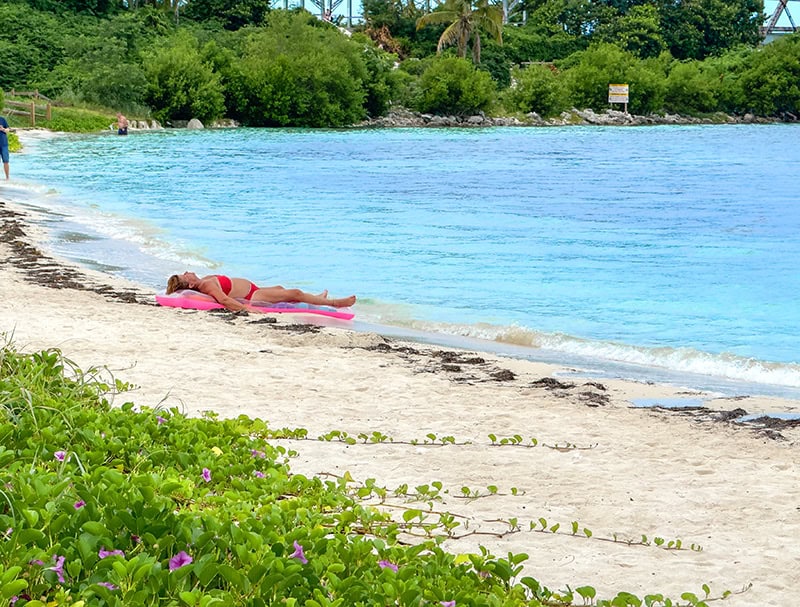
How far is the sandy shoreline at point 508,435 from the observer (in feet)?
15.0

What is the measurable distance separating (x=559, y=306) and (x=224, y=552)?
10822mm

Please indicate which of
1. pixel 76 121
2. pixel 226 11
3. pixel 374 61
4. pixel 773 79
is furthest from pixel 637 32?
pixel 76 121

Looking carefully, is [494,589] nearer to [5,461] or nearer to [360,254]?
[5,461]

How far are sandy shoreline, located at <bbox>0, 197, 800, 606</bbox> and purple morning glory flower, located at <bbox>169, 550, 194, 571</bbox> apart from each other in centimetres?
148

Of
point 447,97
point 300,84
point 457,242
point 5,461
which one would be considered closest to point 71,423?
point 5,461

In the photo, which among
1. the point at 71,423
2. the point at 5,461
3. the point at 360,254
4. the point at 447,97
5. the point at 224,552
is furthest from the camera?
the point at 447,97

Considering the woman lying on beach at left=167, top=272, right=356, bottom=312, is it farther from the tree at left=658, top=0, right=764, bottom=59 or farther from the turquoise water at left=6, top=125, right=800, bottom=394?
the tree at left=658, top=0, right=764, bottom=59

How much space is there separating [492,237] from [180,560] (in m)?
18.4

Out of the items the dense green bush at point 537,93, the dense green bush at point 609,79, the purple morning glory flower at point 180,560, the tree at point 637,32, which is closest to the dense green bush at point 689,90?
the dense green bush at point 609,79

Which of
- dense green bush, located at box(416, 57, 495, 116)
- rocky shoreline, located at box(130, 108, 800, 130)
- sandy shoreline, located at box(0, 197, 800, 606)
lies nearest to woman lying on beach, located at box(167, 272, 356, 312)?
sandy shoreline, located at box(0, 197, 800, 606)

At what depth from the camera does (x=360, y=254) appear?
1855 centimetres

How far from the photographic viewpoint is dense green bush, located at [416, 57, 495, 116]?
74.4 m

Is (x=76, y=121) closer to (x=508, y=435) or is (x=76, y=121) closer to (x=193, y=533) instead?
(x=508, y=435)

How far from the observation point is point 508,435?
6660 millimetres
